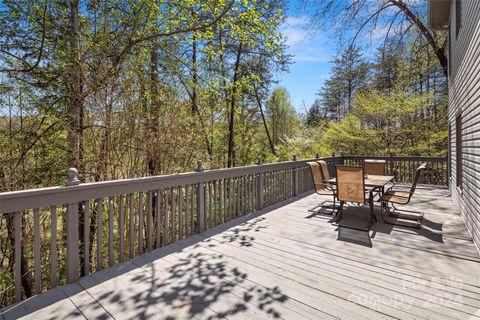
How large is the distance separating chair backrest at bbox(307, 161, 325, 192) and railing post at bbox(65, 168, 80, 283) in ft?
13.3

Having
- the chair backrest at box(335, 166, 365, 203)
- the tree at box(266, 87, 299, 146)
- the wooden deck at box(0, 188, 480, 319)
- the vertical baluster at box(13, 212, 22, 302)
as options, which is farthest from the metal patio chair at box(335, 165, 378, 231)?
the tree at box(266, 87, 299, 146)

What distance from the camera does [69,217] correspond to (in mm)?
2367

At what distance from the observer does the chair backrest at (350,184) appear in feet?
13.2

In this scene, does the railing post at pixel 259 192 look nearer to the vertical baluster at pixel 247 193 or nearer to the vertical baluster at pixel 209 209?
the vertical baluster at pixel 247 193

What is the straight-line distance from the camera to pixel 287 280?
247 cm

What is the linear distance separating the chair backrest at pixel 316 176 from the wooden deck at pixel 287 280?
143 centimetres

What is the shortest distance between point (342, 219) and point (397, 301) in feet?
7.95

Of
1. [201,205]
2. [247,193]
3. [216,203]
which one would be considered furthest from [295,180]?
[201,205]

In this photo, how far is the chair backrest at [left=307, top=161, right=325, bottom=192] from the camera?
5184 mm

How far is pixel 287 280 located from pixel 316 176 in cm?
308

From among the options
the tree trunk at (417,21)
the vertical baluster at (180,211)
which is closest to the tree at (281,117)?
the tree trunk at (417,21)

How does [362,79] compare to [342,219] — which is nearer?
[342,219]

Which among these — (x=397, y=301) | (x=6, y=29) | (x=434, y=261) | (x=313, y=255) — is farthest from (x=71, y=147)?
(x=434, y=261)

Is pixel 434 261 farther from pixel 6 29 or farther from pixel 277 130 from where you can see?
pixel 277 130
